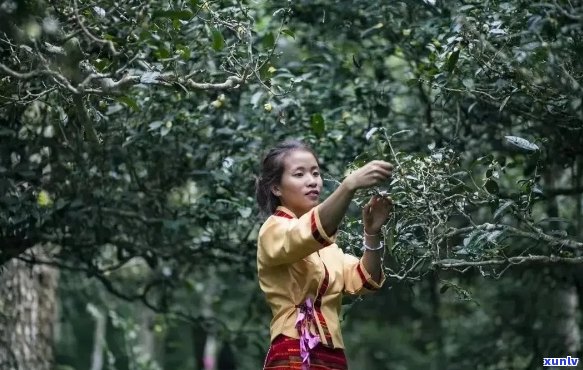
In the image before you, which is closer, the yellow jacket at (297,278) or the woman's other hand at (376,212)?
the yellow jacket at (297,278)

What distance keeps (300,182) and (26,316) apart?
4.37m

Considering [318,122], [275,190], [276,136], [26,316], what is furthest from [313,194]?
[26,316]

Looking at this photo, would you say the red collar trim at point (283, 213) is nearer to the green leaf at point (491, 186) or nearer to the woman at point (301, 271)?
the woman at point (301, 271)

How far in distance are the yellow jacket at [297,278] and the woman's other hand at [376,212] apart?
144 mm

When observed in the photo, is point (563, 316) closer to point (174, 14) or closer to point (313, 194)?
point (313, 194)

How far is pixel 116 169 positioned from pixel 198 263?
1.15 metres

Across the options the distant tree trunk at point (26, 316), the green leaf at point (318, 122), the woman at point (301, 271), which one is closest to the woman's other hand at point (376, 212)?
the woman at point (301, 271)

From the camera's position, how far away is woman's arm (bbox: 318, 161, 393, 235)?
365 cm

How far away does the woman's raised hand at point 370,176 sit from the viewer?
3.64 meters

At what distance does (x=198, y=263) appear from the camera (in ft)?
23.9

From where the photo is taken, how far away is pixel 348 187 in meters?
3.67

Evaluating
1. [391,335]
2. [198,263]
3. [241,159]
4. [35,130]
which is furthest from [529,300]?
[391,335]

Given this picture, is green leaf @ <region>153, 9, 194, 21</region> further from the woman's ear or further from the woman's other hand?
the woman's other hand

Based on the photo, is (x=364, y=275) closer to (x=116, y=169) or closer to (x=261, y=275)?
(x=261, y=275)
